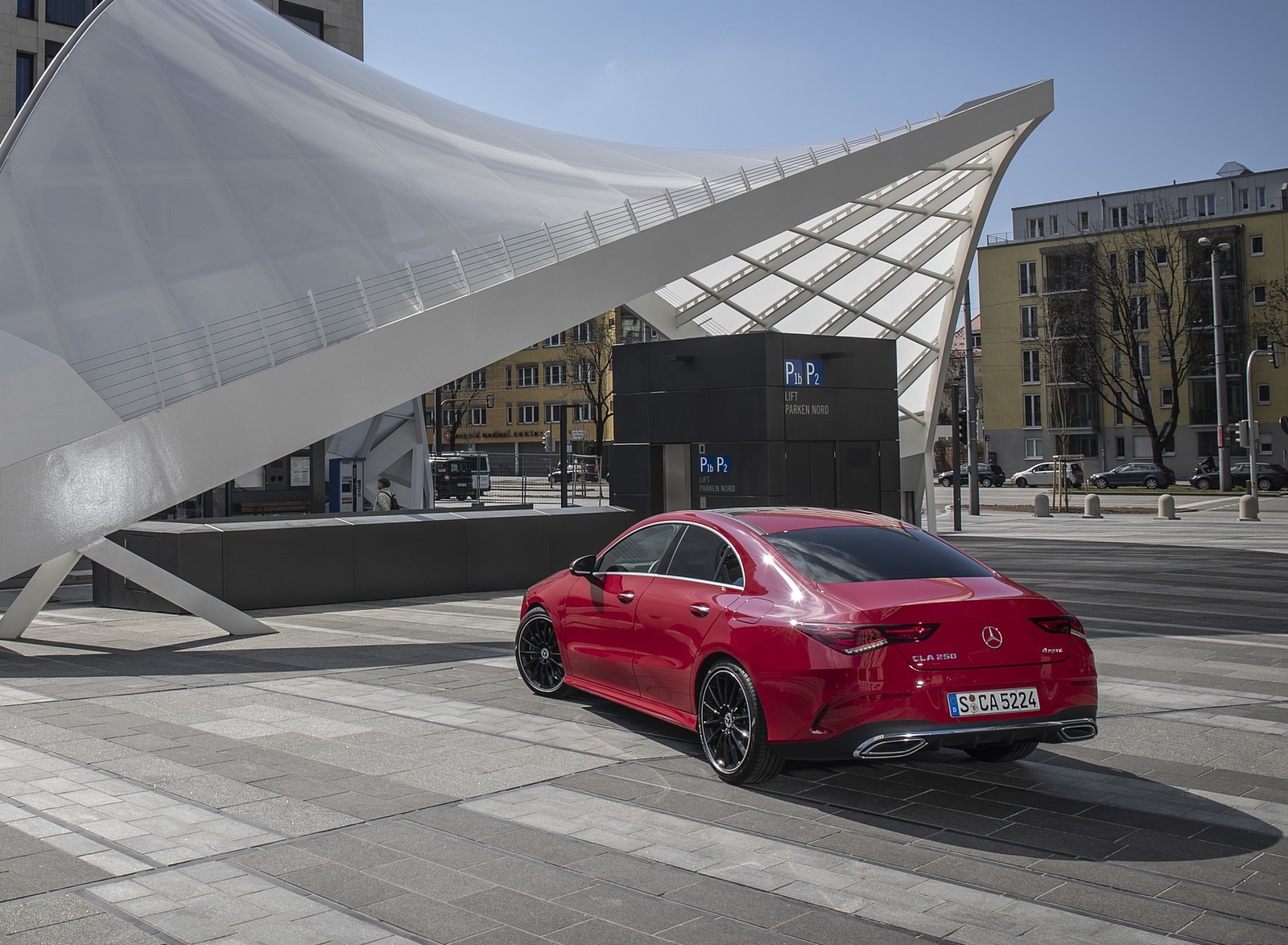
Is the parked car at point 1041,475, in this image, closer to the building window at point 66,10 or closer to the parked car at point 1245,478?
the parked car at point 1245,478

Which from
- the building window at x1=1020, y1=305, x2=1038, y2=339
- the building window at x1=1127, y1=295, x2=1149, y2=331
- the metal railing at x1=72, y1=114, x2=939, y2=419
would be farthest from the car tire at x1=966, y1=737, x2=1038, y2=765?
the building window at x1=1020, y1=305, x2=1038, y2=339

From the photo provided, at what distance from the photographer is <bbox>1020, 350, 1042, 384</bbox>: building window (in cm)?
8375

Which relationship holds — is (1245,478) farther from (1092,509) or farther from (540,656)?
(540,656)

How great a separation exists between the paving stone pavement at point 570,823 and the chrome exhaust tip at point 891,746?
13.7 inches

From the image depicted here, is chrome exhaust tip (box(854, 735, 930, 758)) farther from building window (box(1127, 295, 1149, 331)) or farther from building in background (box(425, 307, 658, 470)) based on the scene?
building in background (box(425, 307, 658, 470))

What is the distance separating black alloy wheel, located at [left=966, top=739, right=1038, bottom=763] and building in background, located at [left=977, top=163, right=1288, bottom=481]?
63.7 meters

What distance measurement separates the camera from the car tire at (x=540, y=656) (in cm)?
907

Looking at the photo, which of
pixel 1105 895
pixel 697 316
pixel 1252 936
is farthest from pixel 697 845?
pixel 697 316

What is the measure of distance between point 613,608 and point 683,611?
93cm

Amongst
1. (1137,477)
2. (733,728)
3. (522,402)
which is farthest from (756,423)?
(522,402)

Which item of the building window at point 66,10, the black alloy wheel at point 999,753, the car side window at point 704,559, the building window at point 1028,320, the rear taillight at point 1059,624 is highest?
the building window at point 66,10

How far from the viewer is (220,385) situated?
1282 centimetres

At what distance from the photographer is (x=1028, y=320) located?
84.4 meters

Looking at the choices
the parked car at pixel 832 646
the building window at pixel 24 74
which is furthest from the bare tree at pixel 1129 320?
the parked car at pixel 832 646
